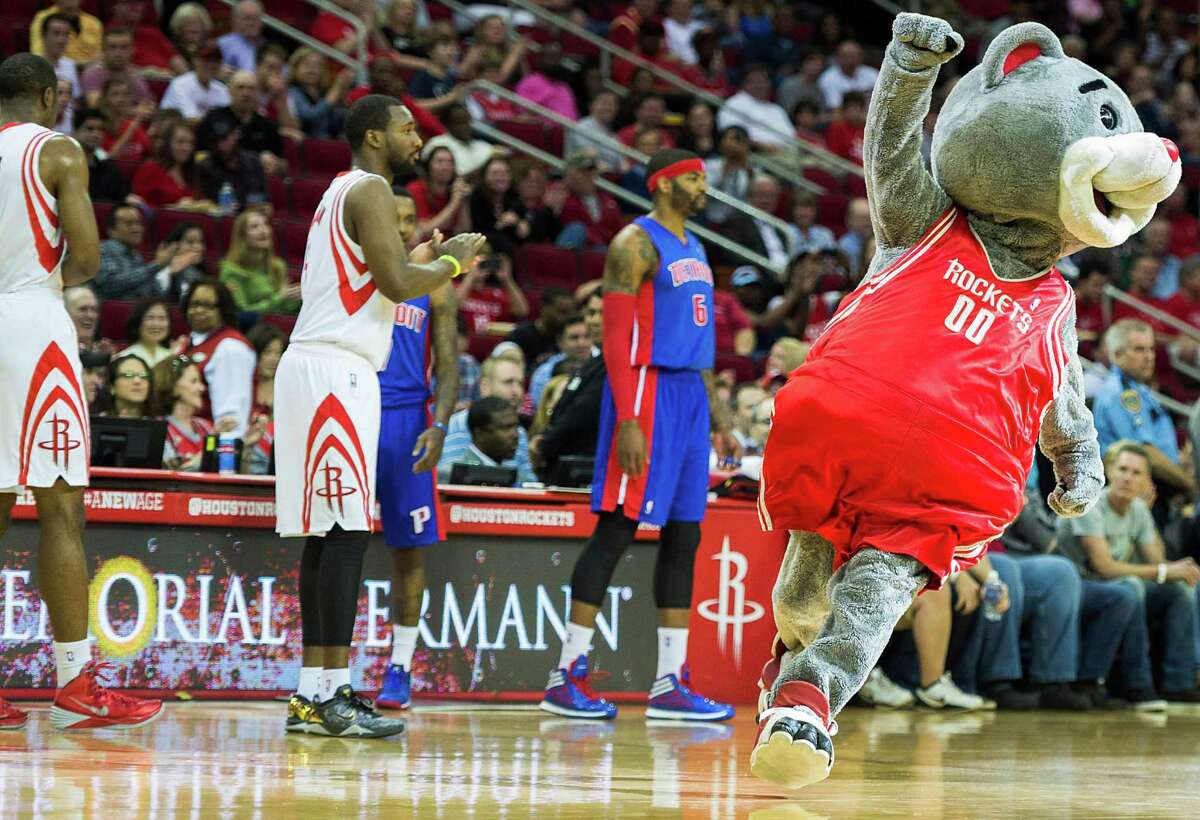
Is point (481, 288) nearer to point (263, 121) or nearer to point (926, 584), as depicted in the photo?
point (263, 121)

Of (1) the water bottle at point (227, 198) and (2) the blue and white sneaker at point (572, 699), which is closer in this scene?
(2) the blue and white sneaker at point (572, 699)

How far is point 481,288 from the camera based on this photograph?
10.2 meters

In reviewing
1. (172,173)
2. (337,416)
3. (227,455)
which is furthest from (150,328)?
(337,416)

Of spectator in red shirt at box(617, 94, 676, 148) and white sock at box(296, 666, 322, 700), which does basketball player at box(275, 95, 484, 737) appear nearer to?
white sock at box(296, 666, 322, 700)

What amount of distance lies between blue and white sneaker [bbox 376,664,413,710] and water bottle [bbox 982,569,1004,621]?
277 cm

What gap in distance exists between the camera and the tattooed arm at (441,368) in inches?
235

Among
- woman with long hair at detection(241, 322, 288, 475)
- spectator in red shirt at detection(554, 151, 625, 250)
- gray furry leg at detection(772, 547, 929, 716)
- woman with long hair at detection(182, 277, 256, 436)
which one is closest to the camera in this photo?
gray furry leg at detection(772, 547, 929, 716)

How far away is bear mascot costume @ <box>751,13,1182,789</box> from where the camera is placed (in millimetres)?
3725

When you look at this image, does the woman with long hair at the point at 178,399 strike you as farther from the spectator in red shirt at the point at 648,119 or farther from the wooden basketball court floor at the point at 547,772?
the spectator in red shirt at the point at 648,119

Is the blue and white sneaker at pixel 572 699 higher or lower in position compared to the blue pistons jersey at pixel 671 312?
lower

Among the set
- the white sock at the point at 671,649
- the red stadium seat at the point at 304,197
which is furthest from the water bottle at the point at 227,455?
the red stadium seat at the point at 304,197

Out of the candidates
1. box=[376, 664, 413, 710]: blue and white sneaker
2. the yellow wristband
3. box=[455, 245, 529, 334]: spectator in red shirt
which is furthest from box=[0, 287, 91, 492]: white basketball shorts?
box=[455, 245, 529, 334]: spectator in red shirt

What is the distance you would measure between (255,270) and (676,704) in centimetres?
378

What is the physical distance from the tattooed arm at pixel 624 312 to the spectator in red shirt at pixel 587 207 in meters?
4.74
